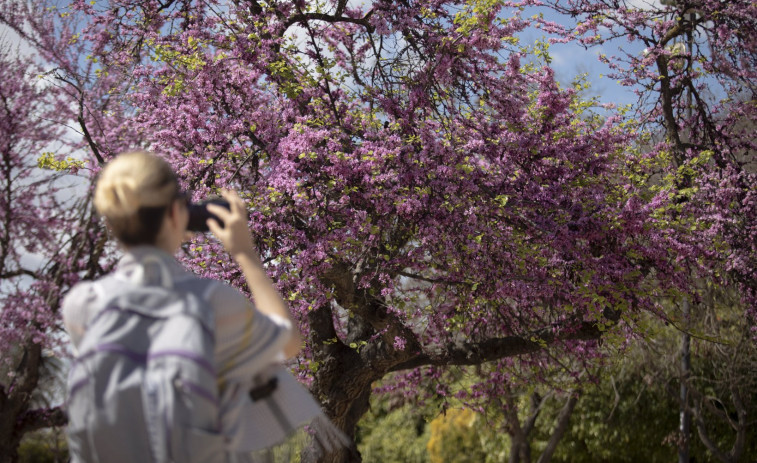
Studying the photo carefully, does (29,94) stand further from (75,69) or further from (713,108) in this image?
(713,108)

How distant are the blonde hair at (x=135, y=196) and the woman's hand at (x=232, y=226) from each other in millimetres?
186

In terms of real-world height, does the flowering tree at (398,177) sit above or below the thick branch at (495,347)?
above

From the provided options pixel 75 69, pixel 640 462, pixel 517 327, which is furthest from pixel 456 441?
pixel 75 69

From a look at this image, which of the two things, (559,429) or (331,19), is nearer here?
(331,19)

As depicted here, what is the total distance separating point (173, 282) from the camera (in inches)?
81.2

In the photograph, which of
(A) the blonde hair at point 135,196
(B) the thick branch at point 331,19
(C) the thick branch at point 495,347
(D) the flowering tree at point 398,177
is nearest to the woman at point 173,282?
(A) the blonde hair at point 135,196

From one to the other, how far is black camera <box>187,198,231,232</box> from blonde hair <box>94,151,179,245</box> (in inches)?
6.3

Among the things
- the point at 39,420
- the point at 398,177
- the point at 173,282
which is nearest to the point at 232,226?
the point at 173,282

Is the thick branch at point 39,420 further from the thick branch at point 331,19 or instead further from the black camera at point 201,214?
the black camera at point 201,214

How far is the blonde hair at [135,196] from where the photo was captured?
2.06 m

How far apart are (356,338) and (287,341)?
241 inches

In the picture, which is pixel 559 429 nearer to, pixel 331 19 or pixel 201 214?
pixel 331 19

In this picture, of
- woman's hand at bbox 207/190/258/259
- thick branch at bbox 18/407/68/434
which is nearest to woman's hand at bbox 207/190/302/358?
woman's hand at bbox 207/190/258/259

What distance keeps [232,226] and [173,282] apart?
10.4 inches
